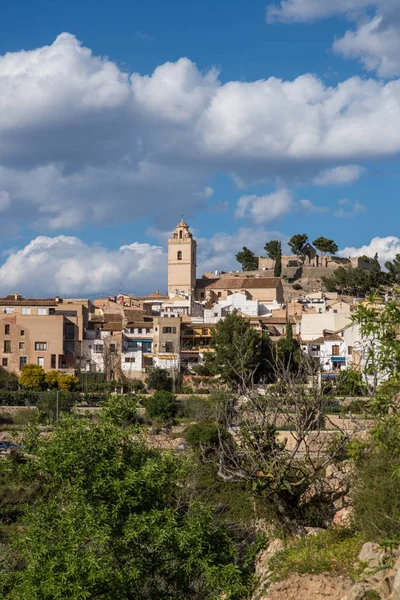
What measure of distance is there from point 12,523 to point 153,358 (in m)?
25.2

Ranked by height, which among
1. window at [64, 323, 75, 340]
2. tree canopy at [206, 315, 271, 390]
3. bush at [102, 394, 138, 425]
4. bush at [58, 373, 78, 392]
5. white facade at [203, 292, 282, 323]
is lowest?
bush at [58, 373, 78, 392]

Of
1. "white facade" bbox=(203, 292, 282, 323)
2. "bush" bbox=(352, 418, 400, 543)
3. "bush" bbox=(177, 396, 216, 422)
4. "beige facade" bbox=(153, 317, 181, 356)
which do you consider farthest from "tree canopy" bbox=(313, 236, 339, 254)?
"bush" bbox=(352, 418, 400, 543)

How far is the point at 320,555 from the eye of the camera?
517 inches

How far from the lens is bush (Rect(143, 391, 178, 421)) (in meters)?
41.0

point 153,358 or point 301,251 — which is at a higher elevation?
point 301,251

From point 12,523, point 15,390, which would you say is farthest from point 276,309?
point 12,523

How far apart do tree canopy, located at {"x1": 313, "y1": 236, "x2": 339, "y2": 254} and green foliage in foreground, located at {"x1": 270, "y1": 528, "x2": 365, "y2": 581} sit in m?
82.6

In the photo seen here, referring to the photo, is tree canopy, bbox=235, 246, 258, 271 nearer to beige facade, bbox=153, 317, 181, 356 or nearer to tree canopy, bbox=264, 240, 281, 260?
tree canopy, bbox=264, 240, 281, 260

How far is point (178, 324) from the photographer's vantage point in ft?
178

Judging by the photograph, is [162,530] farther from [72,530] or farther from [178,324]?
[178,324]

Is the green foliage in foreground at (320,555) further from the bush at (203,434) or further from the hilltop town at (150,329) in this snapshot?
the hilltop town at (150,329)

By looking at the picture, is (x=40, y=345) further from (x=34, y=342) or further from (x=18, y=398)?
(x=18, y=398)

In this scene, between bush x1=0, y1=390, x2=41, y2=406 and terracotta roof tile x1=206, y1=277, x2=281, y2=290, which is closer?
bush x1=0, y1=390, x2=41, y2=406

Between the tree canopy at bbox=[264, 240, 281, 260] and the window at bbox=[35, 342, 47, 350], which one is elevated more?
the tree canopy at bbox=[264, 240, 281, 260]
